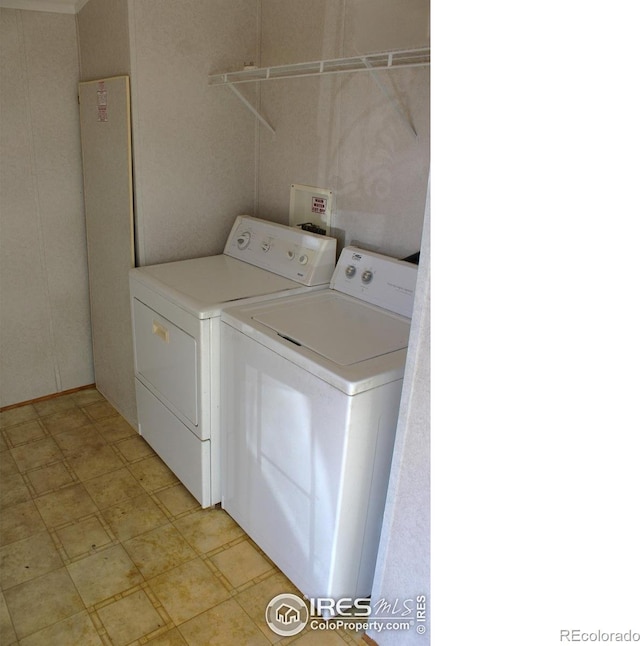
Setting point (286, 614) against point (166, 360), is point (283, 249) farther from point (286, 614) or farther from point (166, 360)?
point (286, 614)

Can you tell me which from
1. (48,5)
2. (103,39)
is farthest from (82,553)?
(48,5)

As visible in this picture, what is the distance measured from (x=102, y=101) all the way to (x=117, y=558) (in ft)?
6.49

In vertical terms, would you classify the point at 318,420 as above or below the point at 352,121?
below

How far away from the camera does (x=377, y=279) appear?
211 centimetres

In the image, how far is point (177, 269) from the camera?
8.03 ft

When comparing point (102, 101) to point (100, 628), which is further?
point (102, 101)

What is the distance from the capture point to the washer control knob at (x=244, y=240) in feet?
8.72

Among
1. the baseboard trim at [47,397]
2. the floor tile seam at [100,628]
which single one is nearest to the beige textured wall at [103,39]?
the baseboard trim at [47,397]

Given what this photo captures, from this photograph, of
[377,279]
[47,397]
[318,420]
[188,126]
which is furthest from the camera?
[47,397]

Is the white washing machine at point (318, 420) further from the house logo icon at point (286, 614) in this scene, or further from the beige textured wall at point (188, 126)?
the beige textured wall at point (188, 126)
